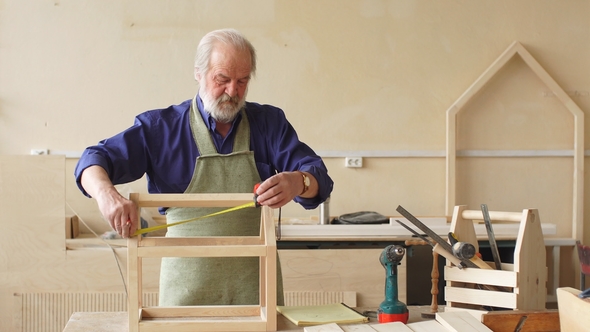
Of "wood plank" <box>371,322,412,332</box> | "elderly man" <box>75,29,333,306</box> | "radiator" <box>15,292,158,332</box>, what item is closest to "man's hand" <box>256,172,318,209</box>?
"elderly man" <box>75,29,333,306</box>

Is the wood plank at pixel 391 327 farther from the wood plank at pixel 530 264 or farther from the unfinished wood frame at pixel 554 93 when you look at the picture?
the unfinished wood frame at pixel 554 93

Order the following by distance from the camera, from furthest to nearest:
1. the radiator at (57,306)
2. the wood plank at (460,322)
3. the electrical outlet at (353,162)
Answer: the electrical outlet at (353,162) < the radiator at (57,306) < the wood plank at (460,322)

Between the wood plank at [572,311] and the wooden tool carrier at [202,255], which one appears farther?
the wooden tool carrier at [202,255]

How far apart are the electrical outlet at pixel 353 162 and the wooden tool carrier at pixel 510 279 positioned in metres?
2.44

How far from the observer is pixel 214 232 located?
220 centimetres

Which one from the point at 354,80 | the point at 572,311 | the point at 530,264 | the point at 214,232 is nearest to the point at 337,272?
the point at 354,80

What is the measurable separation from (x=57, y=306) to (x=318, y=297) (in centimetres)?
148

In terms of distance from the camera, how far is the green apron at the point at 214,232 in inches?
84.2

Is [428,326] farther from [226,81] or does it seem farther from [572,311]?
[226,81]

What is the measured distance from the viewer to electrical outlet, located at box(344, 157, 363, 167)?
4.35 m

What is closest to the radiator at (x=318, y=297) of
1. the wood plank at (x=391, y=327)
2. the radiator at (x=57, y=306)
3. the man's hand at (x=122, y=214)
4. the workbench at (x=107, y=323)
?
the radiator at (x=57, y=306)

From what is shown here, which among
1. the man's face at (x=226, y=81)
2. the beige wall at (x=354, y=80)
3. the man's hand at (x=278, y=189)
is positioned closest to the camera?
the man's hand at (x=278, y=189)

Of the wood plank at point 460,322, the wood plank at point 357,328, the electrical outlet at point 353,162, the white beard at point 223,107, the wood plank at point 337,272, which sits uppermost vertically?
the white beard at point 223,107

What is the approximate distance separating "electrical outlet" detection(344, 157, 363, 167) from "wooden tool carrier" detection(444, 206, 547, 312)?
8.02ft
